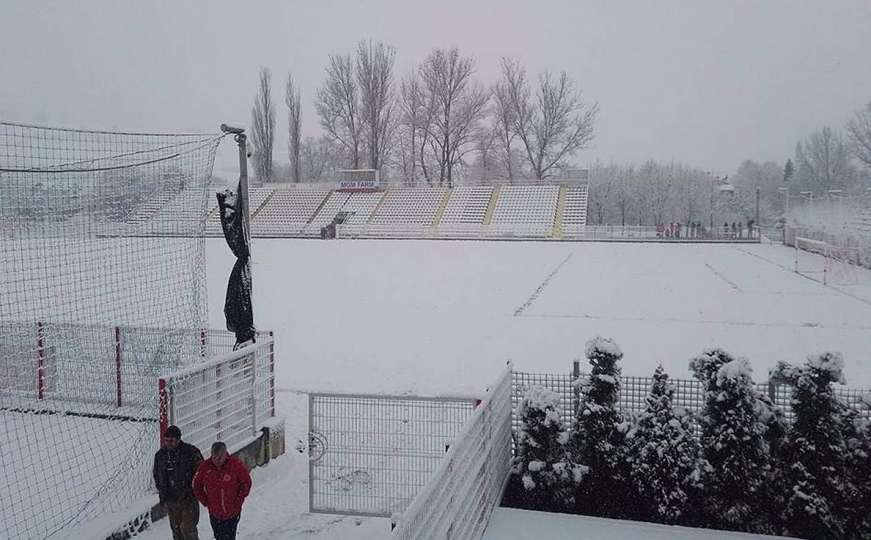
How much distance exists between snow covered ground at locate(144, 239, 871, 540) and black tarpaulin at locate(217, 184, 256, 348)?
1.40 meters

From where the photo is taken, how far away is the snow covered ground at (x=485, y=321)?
9539 mm

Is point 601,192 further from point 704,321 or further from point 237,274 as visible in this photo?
point 237,274

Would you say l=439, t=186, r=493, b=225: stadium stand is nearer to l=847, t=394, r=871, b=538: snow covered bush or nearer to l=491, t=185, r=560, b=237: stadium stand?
l=491, t=185, r=560, b=237: stadium stand

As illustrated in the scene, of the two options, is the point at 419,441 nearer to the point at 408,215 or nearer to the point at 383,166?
the point at 408,215

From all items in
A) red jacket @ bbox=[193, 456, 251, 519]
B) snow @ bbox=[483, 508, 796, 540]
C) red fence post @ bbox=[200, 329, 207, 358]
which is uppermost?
red fence post @ bbox=[200, 329, 207, 358]

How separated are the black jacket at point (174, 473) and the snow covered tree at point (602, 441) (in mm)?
3189

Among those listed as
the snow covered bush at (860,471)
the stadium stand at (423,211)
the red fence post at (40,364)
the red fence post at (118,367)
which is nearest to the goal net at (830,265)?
the stadium stand at (423,211)

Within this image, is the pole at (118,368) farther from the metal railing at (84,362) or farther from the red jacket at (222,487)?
the red jacket at (222,487)

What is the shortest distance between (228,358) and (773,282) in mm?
18532

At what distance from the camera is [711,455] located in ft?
19.5

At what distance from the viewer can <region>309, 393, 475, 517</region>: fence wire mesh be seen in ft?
19.9

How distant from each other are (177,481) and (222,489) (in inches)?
15.6

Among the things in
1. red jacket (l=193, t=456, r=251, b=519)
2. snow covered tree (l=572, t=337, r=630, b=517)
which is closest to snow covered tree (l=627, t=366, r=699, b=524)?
snow covered tree (l=572, t=337, r=630, b=517)

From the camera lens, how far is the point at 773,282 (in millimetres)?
20953
